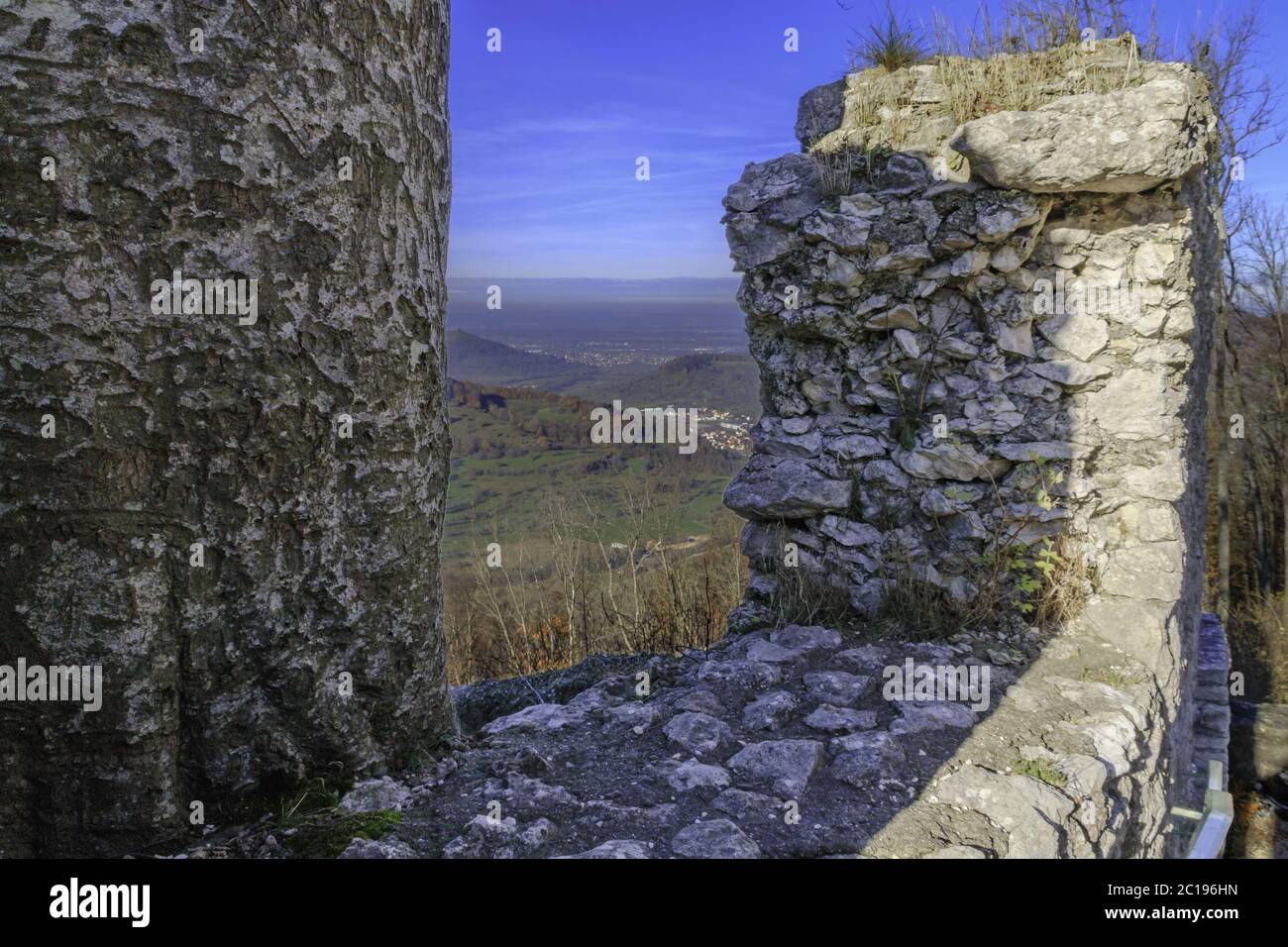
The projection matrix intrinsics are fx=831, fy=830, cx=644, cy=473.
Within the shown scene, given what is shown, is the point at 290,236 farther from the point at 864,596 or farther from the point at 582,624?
the point at 582,624

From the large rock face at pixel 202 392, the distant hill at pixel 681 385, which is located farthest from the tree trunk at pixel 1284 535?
the large rock face at pixel 202 392

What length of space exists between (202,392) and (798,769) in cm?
218

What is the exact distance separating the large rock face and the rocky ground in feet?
1.68

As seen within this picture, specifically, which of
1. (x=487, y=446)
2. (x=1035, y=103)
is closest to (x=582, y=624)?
(x=1035, y=103)

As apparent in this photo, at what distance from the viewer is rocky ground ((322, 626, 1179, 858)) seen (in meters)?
2.44

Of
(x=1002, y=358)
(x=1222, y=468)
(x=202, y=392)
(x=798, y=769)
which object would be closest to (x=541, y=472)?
(x=1002, y=358)

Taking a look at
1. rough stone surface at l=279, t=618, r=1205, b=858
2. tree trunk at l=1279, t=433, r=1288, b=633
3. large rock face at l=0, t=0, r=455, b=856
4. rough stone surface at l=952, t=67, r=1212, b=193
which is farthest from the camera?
tree trunk at l=1279, t=433, r=1288, b=633

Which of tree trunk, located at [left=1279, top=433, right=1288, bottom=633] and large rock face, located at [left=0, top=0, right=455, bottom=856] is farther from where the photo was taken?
tree trunk, located at [left=1279, top=433, right=1288, bottom=633]

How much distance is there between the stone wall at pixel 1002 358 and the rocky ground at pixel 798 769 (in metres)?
0.56

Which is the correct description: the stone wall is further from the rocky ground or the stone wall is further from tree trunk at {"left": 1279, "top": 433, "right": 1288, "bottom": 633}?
tree trunk at {"left": 1279, "top": 433, "right": 1288, "bottom": 633}

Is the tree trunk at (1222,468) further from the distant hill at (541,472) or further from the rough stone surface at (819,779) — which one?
the rough stone surface at (819,779)

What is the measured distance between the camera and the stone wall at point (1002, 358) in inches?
156

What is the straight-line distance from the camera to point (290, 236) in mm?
2160

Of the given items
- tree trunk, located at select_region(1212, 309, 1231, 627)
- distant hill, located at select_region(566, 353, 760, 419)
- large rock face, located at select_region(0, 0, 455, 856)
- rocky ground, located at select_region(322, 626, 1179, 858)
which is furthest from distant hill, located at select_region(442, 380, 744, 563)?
tree trunk, located at select_region(1212, 309, 1231, 627)
